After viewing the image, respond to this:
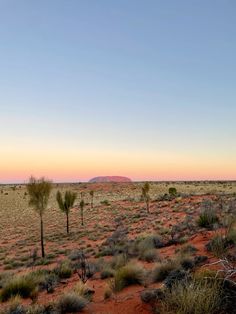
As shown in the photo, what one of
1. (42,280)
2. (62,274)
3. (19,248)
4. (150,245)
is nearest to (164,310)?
(42,280)

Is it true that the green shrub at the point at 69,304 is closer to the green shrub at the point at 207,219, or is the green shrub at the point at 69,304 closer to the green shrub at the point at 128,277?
the green shrub at the point at 128,277

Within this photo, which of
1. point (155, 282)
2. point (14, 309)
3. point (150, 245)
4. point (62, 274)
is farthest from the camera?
point (150, 245)

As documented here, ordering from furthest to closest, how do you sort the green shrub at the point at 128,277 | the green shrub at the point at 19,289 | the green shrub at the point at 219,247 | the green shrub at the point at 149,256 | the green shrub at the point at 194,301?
the green shrub at the point at 149,256 → the green shrub at the point at 19,289 → the green shrub at the point at 219,247 → the green shrub at the point at 128,277 → the green shrub at the point at 194,301

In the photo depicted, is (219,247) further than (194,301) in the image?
Yes

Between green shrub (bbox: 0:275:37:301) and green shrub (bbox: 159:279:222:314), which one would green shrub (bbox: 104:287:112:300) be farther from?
green shrub (bbox: 159:279:222:314)

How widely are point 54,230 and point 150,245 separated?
2236 centimetres

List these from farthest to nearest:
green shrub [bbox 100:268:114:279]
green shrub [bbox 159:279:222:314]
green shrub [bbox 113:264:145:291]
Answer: green shrub [bbox 100:268:114:279], green shrub [bbox 113:264:145:291], green shrub [bbox 159:279:222:314]

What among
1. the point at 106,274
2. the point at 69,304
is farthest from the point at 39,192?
the point at 69,304

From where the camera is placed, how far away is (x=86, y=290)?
10.3 metres

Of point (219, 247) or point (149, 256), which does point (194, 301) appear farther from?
point (149, 256)

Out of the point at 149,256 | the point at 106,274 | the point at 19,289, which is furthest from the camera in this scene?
the point at 149,256

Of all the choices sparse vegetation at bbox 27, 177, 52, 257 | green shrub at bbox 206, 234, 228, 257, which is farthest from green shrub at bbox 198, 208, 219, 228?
sparse vegetation at bbox 27, 177, 52, 257

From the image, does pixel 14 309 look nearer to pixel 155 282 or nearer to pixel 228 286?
pixel 155 282

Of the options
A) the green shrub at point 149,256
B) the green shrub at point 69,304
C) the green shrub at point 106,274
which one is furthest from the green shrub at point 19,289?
the green shrub at point 149,256
